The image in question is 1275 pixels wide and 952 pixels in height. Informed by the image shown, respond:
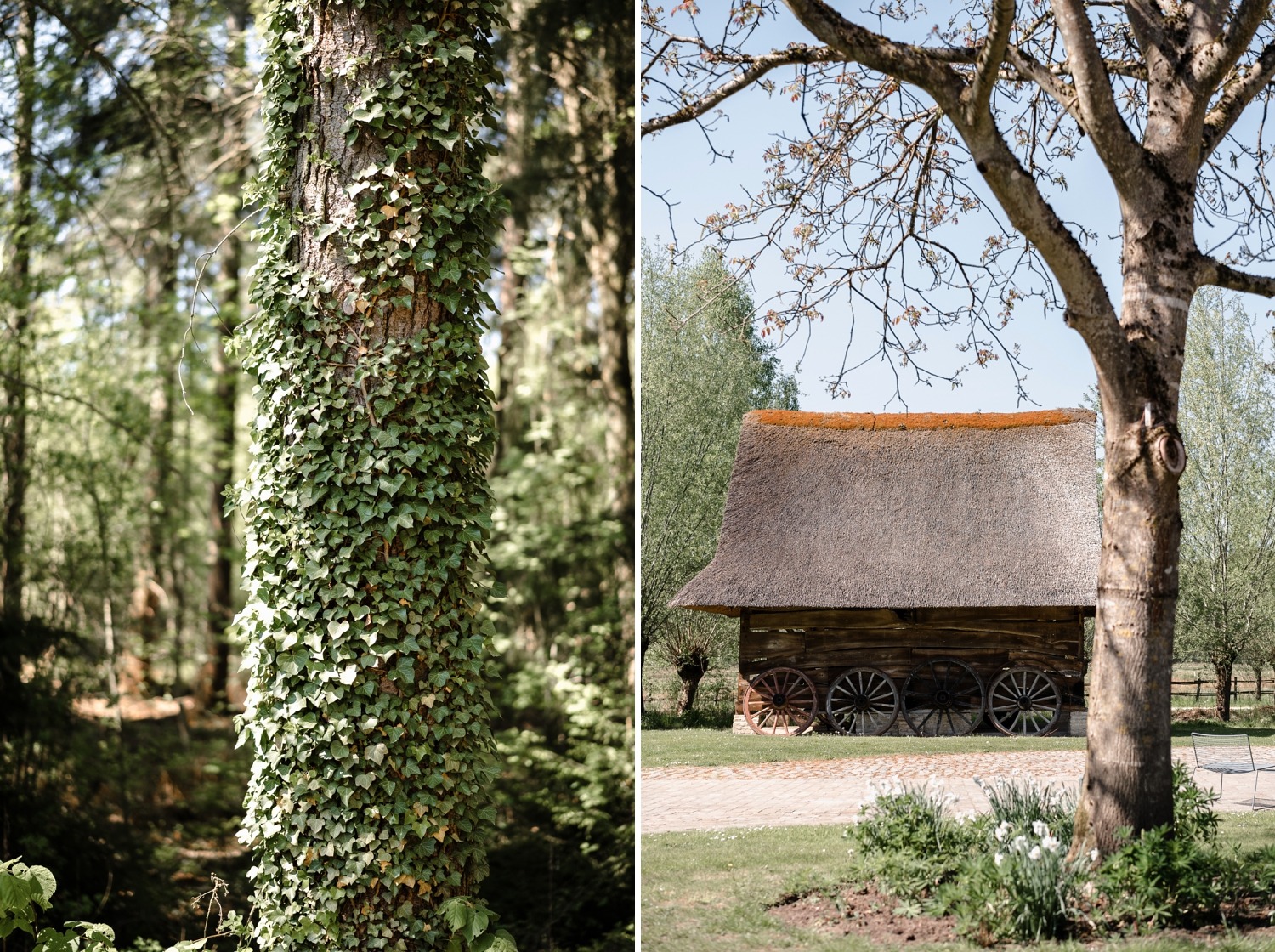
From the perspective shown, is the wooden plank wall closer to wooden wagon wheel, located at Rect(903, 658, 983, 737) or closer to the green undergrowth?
wooden wagon wheel, located at Rect(903, 658, 983, 737)

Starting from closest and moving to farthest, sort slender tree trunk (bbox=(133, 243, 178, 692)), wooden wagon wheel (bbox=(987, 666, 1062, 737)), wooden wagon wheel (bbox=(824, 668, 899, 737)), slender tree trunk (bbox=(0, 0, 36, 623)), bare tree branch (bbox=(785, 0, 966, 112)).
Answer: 1. bare tree branch (bbox=(785, 0, 966, 112))
2. wooden wagon wheel (bbox=(987, 666, 1062, 737))
3. wooden wagon wheel (bbox=(824, 668, 899, 737))
4. slender tree trunk (bbox=(0, 0, 36, 623))
5. slender tree trunk (bbox=(133, 243, 178, 692))

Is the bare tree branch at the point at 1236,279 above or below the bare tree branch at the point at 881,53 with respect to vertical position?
below

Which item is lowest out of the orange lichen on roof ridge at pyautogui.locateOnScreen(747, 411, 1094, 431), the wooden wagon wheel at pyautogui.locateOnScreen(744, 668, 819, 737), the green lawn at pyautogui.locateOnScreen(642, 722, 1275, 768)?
the green lawn at pyautogui.locateOnScreen(642, 722, 1275, 768)

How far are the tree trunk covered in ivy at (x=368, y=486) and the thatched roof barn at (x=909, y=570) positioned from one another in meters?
1.57

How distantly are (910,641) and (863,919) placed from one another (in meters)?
1.44

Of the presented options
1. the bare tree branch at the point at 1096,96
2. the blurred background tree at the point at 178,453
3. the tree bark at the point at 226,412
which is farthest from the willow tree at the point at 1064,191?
the tree bark at the point at 226,412

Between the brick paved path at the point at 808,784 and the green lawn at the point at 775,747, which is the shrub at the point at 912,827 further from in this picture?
the green lawn at the point at 775,747

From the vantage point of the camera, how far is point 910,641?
14.6 feet

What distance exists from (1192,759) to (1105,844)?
1.33ft

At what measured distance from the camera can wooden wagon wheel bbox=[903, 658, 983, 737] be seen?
4129 millimetres

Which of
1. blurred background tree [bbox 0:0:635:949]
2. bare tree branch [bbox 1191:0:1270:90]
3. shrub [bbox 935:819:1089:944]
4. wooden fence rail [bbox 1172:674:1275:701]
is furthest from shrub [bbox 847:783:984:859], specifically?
blurred background tree [bbox 0:0:635:949]

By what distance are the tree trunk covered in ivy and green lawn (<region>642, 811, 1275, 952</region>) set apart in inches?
31.9

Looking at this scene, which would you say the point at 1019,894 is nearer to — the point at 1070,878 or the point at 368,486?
the point at 1070,878

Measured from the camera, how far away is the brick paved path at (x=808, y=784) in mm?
3729
